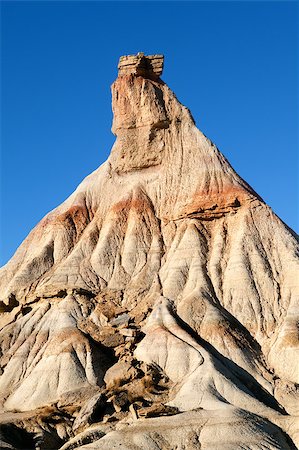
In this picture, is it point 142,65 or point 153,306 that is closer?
point 153,306

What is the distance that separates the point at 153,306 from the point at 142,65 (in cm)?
2481

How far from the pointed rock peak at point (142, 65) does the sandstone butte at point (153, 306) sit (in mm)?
113

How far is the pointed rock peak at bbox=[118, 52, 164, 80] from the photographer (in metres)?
71.7

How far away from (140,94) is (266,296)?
921 inches

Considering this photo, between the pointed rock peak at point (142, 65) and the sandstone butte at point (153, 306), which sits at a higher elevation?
the pointed rock peak at point (142, 65)

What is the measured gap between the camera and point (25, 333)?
59344 mm

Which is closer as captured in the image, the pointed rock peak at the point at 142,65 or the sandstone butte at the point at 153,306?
the sandstone butte at the point at 153,306

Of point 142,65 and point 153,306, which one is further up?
point 142,65

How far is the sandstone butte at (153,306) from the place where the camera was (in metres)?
45.1

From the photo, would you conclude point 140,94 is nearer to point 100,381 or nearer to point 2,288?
point 2,288

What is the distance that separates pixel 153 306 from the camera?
58406 mm

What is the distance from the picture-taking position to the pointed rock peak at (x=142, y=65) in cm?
7169

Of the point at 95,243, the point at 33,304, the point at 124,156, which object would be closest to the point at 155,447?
the point at 33,304

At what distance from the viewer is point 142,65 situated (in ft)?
236
